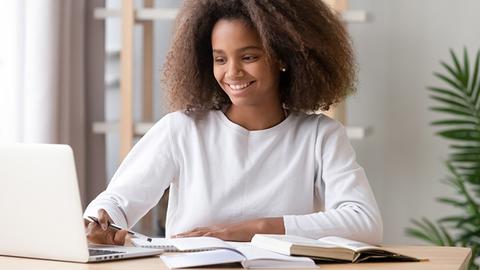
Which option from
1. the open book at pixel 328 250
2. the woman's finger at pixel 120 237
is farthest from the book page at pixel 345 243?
the woman's finger at pixel 120 237

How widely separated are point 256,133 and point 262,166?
0.27ft

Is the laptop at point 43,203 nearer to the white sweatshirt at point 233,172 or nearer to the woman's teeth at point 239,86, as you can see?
the white sweatshirt at point 233,172

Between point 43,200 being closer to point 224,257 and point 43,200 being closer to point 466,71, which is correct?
point 224,257

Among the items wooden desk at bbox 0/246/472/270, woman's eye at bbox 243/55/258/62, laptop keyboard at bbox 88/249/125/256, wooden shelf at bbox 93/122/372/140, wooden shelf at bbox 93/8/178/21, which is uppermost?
wooden shelf at bbox 93/8/178/21

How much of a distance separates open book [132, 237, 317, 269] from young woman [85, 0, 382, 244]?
0.26 m

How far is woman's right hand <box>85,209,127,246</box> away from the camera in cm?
198

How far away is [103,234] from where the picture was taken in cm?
199

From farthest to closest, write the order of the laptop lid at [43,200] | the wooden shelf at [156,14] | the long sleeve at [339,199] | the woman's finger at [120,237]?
the wooden shelf at [156,14]
the long sleeve at [339,199]
the woman's finger at [120,237]
the laptop lid at [43,200]

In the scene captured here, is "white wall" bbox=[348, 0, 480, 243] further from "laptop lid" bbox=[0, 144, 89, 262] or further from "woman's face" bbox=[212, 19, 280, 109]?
"laptop lid" bbox=[0, 144, 89, 262]

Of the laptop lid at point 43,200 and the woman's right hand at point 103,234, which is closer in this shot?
the laptop lid at point 43,200

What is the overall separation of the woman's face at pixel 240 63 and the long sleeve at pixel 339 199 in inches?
7.8

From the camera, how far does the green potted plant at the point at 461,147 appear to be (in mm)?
3486

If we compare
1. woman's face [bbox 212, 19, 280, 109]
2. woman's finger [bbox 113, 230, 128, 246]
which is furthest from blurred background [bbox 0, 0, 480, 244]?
woman's finger [bbox 113, 230, 128, 246]

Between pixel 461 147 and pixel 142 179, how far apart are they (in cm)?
161
